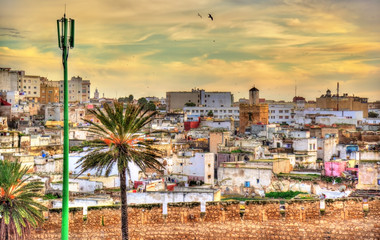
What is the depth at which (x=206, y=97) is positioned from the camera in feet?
261

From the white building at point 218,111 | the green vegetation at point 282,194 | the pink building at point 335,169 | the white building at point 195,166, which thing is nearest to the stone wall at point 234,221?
the green vegetation at point 282,194

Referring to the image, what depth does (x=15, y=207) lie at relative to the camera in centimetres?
1148

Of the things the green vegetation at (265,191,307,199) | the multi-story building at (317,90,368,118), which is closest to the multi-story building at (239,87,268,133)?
the multi-story building at (317,90,368,118)

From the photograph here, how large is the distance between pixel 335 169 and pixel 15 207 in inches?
718

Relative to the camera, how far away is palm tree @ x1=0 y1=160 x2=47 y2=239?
449 inches

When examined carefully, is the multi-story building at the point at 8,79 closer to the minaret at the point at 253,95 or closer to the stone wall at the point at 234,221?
the minaret at the point at 253,95

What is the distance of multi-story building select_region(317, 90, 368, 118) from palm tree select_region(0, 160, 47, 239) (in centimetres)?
6553

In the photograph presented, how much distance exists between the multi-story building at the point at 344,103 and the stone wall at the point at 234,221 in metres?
61.9

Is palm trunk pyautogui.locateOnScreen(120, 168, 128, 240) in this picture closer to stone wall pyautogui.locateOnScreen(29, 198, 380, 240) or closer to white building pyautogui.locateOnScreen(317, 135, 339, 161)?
stone wall pyautogui.locateOnScreen(29, 198, 380, 240)

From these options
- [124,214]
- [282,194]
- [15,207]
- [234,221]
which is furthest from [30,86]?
[234,221]

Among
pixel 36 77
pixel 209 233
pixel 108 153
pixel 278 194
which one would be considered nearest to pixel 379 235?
pixel 209 233

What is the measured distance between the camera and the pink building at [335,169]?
84.5ft

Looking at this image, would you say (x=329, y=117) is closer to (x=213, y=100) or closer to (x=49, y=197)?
(x=213, y=100)

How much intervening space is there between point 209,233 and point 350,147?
2431 cm
